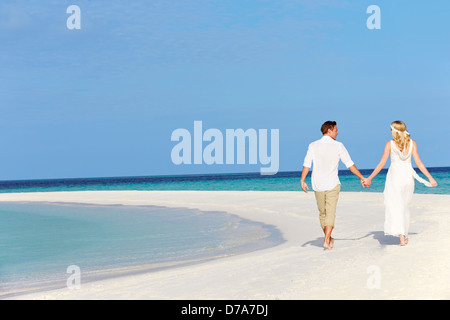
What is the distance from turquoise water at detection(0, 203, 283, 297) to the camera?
7336 mm

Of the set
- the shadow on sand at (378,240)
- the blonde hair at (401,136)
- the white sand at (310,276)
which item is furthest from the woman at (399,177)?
the shadow on sand at (378,240)

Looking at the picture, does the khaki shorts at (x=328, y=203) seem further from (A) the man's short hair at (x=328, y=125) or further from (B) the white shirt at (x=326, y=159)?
(A) the man's short hair at (x=328, y=125)

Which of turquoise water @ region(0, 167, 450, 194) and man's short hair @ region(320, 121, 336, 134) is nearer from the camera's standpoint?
man's short hair @ region(320, 121, 336, 134)

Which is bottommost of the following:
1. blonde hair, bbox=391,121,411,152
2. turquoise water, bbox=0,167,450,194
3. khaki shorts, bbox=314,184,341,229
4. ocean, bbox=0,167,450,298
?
turquoise water, bbox=0,167,450,194

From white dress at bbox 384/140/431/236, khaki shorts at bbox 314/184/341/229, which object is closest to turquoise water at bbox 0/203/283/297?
khaki shorts at bbox 314/184/341/229

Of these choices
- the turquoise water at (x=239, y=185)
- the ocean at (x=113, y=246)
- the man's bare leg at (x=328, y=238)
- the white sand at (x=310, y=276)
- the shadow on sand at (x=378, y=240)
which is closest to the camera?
the white sand at (x=310, y=276)

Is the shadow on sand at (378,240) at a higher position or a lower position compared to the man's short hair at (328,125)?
lower

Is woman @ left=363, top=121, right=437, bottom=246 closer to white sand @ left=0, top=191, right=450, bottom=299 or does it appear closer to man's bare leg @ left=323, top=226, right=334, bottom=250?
white sand @ left=0, top=191, right=450, bottom=299

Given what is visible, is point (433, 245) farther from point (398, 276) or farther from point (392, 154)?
point (398, 276)

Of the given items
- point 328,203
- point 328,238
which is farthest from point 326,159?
point 328,238

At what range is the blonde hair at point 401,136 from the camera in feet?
24.1

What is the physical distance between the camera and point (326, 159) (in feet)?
24.0
